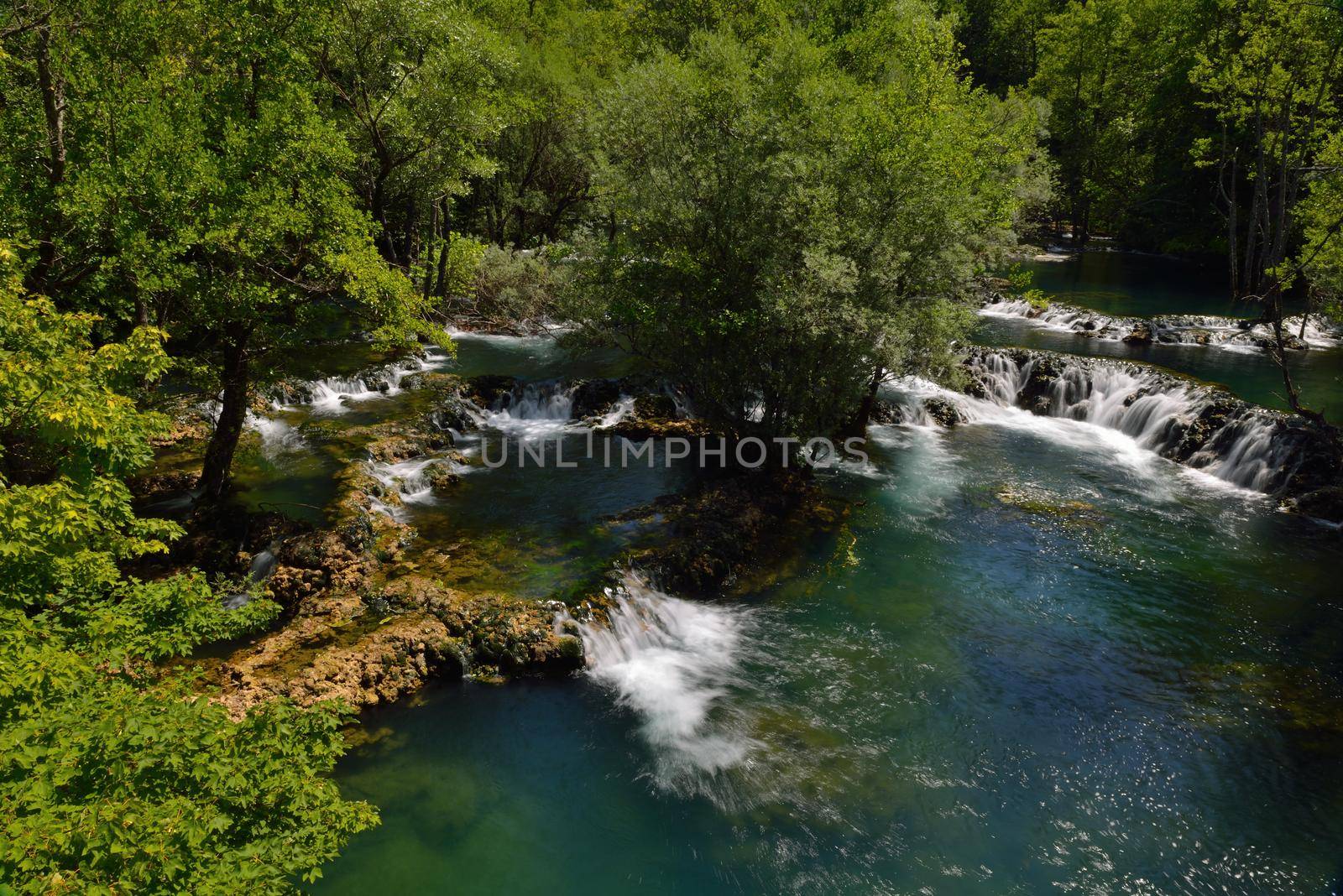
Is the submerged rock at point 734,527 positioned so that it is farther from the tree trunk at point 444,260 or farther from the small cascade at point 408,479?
the tree trunk at point 444,260

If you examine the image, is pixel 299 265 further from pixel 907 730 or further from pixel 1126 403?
pixel 1126 403

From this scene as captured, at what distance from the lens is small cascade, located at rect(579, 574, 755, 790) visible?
1079 cm

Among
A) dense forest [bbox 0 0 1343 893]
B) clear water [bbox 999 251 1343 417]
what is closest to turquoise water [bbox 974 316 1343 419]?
clear water [bbox 999 251 1343 417]

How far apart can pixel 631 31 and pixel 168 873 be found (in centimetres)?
5109

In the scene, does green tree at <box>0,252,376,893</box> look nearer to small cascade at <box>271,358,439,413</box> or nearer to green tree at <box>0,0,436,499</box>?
green tree at <box>0,0,436,499</box>

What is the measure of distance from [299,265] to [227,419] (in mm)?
3833

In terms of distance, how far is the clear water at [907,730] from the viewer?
912 cm

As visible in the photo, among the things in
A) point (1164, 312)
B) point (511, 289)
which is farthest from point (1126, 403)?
point (511, 289)

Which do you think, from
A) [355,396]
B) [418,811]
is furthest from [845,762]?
[355,396]

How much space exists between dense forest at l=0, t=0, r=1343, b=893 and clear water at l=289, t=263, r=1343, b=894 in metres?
2.53

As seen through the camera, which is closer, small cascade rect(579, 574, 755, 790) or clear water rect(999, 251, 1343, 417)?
small cascade rect(579, 574, 755, 790)

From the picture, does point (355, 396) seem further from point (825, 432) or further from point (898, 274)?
point (898, 274)

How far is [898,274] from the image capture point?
17.0 metres

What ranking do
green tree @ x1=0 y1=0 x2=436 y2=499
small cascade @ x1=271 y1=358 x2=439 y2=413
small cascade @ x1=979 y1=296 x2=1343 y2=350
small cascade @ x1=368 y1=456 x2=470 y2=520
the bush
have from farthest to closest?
the bush < small cascade @ x1=979 y1=296 x2=1343 y2=350 < small cascade @ x1=271 y1=358 x2=439 y2=413 < small cascade @ x1=368 y1=456 x2=470 y2=520 < green tree @ x1=0 y1=0 x2=436 y2=499
